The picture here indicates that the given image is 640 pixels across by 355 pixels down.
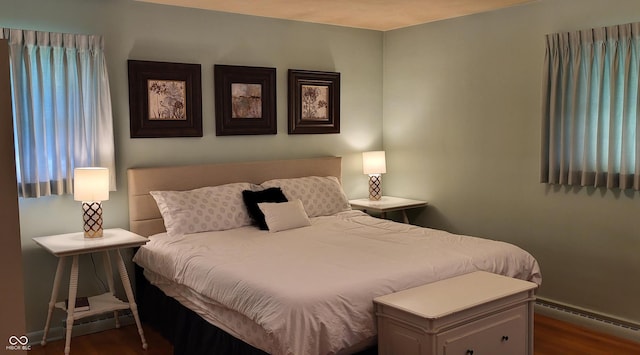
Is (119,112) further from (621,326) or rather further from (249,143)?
(621,326)

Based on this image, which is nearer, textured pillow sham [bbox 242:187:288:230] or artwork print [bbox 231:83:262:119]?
textured pillow sham [bbox 242:187:288:230]

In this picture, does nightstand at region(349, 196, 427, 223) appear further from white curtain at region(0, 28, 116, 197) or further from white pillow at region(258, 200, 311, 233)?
white curtain at region(0, 28, 116, 197)

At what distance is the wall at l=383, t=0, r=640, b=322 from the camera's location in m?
3.99

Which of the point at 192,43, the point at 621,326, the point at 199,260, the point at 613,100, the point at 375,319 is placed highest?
the point at 192,43

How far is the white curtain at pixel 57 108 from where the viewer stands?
12.1 feet

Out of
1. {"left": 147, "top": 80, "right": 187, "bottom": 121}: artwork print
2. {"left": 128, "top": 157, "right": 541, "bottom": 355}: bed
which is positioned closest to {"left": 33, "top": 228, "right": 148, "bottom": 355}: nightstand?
{"left": 128, "top": 157, "right": 541, "bottom": 355}: bed

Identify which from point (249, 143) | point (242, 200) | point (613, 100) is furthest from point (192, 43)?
point (613, 100)

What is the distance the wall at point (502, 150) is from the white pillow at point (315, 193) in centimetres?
92

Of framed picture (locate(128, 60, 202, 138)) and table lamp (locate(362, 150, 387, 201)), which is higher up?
framed picture (locate(128, 60, 202, 138))

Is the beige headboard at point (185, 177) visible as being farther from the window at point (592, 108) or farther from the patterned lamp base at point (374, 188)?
the window at point (592, 108)

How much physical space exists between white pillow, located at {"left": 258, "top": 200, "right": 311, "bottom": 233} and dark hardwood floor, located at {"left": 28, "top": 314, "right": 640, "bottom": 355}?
1.10 metres

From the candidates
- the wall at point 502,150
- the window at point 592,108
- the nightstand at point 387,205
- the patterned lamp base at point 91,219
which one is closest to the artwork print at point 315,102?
the wall at point 502,150

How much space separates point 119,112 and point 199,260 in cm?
145

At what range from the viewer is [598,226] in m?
4.04
